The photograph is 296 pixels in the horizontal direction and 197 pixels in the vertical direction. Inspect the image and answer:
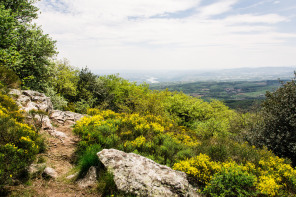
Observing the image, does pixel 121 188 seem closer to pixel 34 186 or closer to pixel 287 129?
pixel 34 186

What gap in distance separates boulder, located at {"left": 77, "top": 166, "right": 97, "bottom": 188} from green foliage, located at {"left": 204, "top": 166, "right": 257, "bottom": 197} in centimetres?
404

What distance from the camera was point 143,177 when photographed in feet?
A: 17.4

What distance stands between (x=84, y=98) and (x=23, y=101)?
22.1 m

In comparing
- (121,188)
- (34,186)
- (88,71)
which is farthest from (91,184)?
(88,71)

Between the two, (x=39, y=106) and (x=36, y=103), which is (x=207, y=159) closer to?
(x=39, y=106)

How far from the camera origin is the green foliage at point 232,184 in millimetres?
4938

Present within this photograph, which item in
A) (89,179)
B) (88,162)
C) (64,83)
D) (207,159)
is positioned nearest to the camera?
(89,179)

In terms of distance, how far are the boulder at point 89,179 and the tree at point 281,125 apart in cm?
1386

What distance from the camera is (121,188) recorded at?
16.4ft

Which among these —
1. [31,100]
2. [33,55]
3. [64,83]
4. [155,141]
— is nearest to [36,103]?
[31,100]

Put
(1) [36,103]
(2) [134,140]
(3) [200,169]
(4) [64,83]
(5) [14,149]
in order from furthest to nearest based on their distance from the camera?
(4) [64,83]
(1) [36,103]
(2) [134,140]
(3) [200,169]
(5) [14,149]

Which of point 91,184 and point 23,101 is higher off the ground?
point 23,101

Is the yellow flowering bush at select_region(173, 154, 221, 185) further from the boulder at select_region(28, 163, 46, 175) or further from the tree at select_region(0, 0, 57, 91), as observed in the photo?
the tree at select_region(0, 0, 57, 91)

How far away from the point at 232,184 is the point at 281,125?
1178 centimetres
